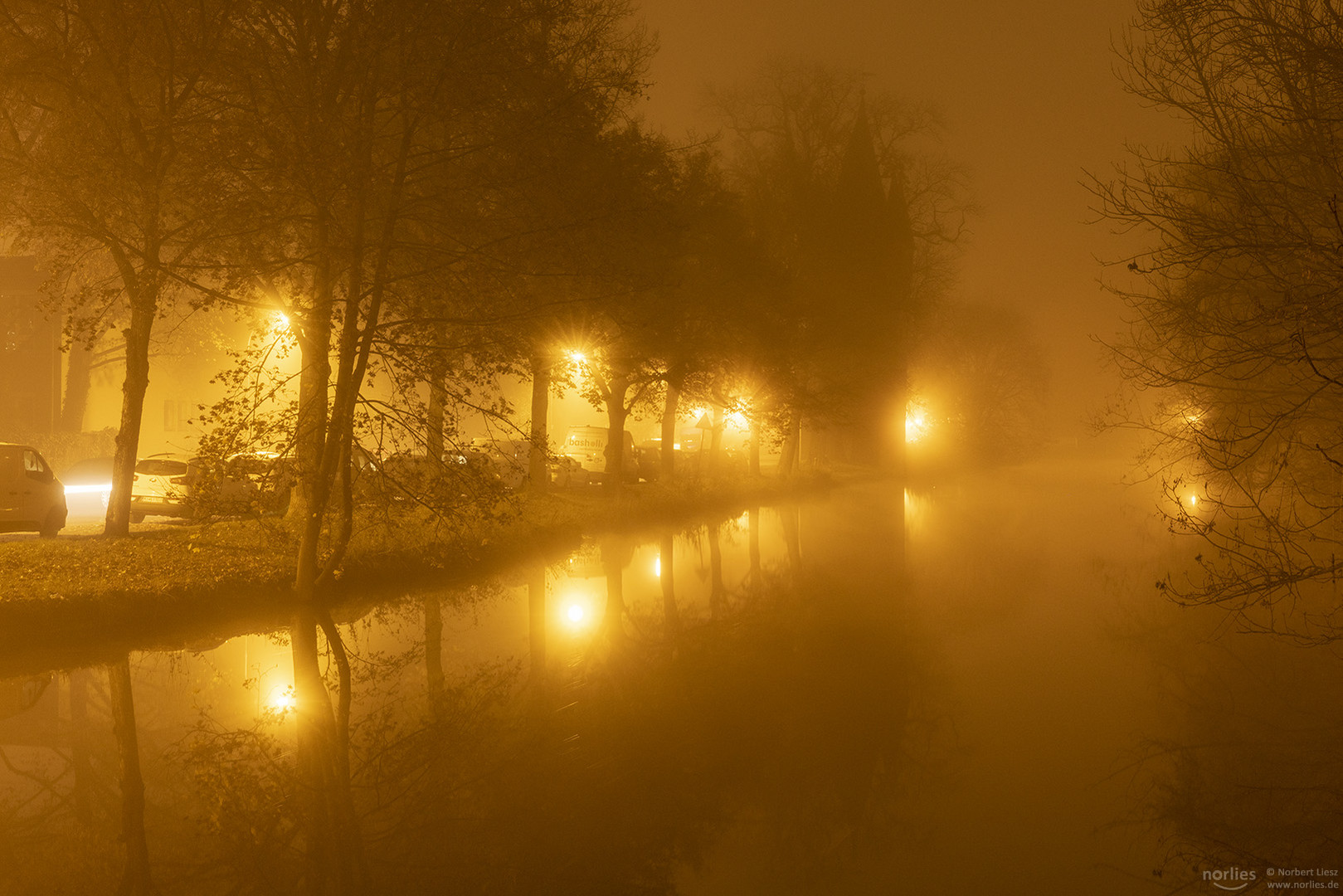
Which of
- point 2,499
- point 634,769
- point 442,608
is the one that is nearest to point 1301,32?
point 634,769

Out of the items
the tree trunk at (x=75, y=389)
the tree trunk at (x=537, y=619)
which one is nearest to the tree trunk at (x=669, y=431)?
the tree trunk at (x=537, y=619)

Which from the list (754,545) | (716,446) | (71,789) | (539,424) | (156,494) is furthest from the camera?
(716,446)

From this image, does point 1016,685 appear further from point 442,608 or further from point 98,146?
point 98,146

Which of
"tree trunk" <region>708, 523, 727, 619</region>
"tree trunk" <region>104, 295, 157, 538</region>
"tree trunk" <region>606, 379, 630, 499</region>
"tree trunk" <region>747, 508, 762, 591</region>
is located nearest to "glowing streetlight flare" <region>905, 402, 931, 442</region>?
"tree trunk" <region>747, 508, 762, 591</region>

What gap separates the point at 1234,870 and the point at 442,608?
9746 millimetres

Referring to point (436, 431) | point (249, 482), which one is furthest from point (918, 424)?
point (249, 482)

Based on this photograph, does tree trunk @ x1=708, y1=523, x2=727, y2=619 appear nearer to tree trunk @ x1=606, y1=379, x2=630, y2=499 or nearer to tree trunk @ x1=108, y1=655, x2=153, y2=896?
tree trunk @ x1=606, y1=379, x2=630, y2=499

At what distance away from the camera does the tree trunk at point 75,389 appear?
4581cm

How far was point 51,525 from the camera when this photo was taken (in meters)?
17.1

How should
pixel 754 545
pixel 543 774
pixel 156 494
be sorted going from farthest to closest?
pixel 156 494
pixel 754 545
pixel 543 774

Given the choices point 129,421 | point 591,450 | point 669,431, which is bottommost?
point 129,421

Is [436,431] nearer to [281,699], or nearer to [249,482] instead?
[249,482]

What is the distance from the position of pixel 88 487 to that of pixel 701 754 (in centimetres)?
2877

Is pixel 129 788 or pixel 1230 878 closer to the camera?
pixel 1230 878
